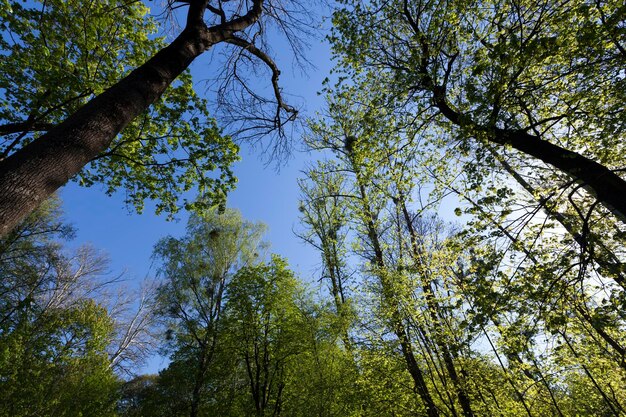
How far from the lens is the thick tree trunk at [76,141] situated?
1.72 m

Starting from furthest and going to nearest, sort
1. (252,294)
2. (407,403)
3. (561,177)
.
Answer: (252,294) → (407,403) → (561,177)

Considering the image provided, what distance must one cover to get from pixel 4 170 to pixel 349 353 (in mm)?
8429

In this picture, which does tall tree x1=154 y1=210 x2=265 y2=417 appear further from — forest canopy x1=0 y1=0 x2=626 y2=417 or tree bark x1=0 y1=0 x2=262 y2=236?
tree bark x1=0 y1=0 x2=262 y2=236

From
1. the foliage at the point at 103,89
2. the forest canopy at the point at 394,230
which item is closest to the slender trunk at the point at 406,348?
the forest canopy at the point at 394,230

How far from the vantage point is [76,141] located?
2.12 meters

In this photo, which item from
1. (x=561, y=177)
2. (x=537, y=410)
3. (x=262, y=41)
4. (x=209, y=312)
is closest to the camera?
(x=561, y=177)

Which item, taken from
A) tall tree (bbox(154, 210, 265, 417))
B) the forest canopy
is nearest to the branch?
the forest canopy

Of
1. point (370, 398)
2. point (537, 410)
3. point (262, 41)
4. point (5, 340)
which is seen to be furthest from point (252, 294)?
point (5, 340)

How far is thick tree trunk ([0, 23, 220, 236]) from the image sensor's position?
1.72 meters

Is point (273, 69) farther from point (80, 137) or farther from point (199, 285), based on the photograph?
point (199, 285)

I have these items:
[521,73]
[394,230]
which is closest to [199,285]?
[394,230]

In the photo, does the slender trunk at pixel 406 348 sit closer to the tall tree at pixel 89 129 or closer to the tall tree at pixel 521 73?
the tall tree at pixel 521 73

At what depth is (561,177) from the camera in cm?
467

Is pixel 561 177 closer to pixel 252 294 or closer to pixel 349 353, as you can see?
pixel 349 353
